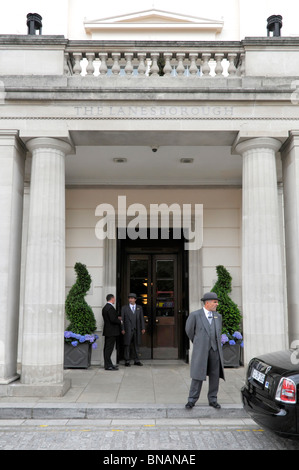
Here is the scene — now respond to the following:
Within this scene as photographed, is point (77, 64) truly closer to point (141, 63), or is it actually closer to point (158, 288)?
point (141, 63)

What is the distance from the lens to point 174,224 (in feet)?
36.6

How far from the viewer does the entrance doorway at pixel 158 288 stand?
11.4 metres

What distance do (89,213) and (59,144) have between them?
12.1 ft

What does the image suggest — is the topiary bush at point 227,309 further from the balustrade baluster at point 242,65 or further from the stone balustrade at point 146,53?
the stone balustrade at point 146,53

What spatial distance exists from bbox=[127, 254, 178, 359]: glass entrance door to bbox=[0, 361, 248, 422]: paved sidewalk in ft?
8.24

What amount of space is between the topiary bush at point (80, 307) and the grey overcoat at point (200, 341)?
4238 millimetres

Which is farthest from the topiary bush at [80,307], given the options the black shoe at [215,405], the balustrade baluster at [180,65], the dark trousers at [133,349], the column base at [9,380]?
the balustrade baluster at [180,65]

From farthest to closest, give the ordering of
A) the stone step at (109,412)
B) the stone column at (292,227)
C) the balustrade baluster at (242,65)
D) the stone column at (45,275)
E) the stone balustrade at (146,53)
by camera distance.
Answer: the balustrade baluster at (242,65) < the stone balustrade at (146,53) < the stone column at (292,227) < the stone column at (45,275) < the stone step at (109,412)

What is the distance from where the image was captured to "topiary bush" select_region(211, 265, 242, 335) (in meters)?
10.3

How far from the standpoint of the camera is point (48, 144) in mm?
7527

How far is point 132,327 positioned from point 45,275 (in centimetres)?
381

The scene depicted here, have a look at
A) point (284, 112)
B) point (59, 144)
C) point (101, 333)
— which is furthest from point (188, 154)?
point (101, 333)

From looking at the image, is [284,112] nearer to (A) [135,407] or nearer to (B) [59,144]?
(B) [59,144]
